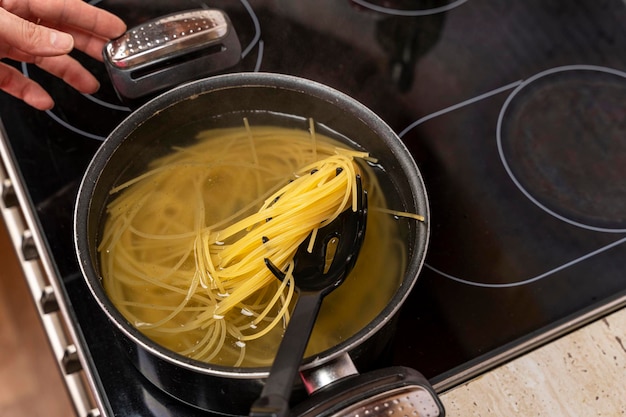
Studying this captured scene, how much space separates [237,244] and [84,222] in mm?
186

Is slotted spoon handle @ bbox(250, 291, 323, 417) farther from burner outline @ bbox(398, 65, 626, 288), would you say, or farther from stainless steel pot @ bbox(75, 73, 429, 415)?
burner outline @ bbox(398, 65, 626, 288)

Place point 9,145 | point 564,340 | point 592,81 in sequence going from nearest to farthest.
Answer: point 564,340 < point 9,145 < point 592,81

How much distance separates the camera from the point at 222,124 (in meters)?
1.01

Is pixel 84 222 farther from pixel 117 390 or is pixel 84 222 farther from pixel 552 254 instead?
pixel 552 254

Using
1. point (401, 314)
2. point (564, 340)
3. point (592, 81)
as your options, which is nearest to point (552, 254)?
point (564, 340)

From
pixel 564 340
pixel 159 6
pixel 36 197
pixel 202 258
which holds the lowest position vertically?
pixel 564 340

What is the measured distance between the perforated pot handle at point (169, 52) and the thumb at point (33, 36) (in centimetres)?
7

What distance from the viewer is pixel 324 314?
85cm

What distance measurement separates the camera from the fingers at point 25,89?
40.1 inches

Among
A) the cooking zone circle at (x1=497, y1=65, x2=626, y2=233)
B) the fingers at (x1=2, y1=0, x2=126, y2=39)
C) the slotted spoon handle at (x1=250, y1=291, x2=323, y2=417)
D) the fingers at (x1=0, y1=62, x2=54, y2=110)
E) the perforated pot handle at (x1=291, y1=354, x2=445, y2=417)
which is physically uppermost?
the fingers at (x1=2, y1=0, x2=126, y2=39)

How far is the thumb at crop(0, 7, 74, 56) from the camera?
894mm

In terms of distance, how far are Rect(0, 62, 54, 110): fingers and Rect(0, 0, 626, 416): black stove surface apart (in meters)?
0.04

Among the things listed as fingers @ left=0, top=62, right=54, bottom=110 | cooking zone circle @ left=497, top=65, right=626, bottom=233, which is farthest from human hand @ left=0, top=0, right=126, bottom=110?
cooking zone circle @ left=497, top=65, right=626, bottom=233

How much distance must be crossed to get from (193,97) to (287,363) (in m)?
0.43
